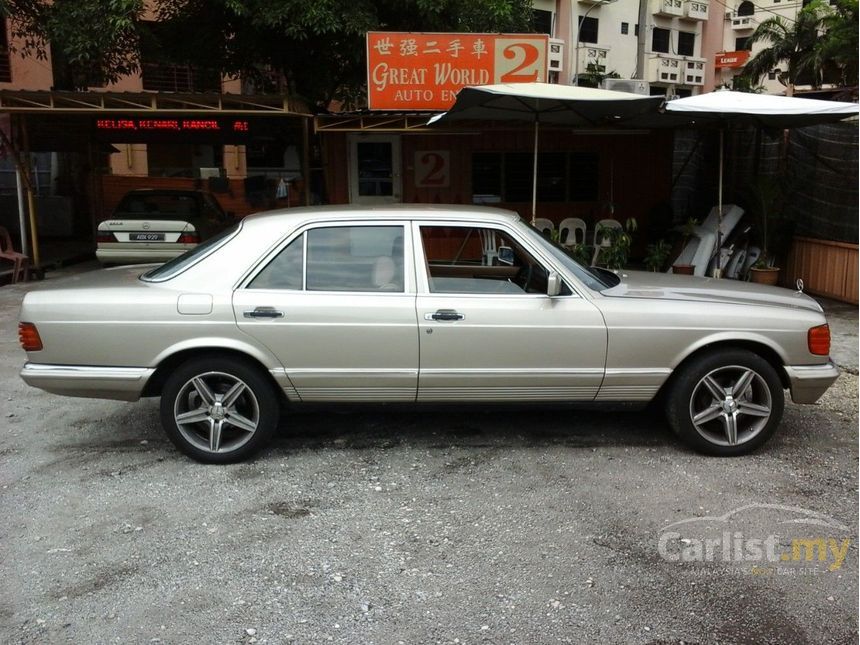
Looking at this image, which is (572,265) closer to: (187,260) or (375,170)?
(187,260)

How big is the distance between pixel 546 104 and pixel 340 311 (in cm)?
546

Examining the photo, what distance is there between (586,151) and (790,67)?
21165 mm

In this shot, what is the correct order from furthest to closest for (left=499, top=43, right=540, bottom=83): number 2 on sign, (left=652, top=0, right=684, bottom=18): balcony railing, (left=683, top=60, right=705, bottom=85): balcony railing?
1. (left=683, top=60, right=705, bottom=85): balcony railing
2. (left=652, top=0, right=684, bottom=18): balcony railing
3. (left=499, top=43, right=540, bottom=83): number 2 on sign

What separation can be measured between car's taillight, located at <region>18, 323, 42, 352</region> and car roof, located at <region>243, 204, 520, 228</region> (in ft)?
4.49

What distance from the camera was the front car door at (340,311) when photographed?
455 cm

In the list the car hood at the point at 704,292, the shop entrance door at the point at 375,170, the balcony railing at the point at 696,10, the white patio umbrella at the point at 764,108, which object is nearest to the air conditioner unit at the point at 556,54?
the balcony railing at the point at 696,10

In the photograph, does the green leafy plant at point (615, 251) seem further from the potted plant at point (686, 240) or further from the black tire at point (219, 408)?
the black tire at point (219, 408)

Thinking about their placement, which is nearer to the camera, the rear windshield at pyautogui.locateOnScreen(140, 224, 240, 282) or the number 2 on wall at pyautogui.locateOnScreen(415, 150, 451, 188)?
the rear windshield at pyautogui.locateOnScreen(140, 224, 240, 282)

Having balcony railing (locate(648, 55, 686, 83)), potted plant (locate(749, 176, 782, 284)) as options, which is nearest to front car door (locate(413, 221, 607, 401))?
potted plant (locate(749, 176, 782, 284))

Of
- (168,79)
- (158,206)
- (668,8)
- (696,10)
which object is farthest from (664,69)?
(158,206)

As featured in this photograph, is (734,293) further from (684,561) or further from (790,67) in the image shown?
(790,67)

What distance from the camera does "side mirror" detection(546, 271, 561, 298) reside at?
4.57 m

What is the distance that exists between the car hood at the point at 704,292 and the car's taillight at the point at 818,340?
179mm

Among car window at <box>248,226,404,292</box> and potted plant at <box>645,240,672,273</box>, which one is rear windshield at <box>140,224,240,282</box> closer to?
car window at <box>248,226,404,292</box>
